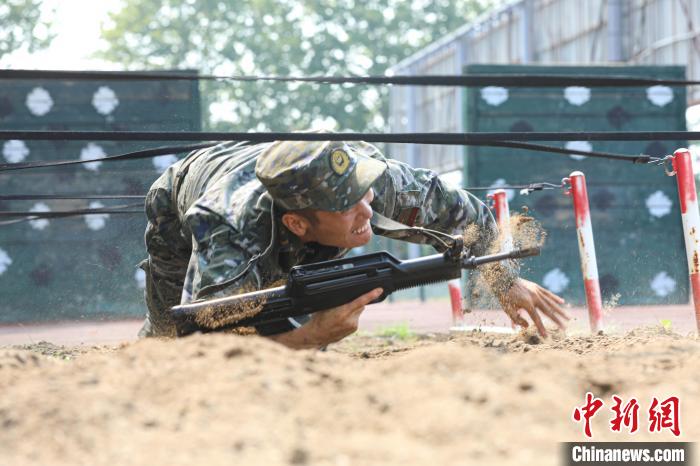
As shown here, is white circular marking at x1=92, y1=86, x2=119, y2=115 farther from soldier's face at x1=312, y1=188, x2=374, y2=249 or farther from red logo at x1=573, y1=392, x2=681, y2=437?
red logo at x1=573, y1=392, x2=681, y2=437

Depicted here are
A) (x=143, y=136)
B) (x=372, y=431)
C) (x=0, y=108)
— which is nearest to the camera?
(x=372, y=431)

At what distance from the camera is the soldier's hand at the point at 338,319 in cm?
384

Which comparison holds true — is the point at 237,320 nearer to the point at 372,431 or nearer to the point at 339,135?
the point at 339,135

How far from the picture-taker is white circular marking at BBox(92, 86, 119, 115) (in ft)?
37.3

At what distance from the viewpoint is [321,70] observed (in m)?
30.6

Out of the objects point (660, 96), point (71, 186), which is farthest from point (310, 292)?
point (660, 96)

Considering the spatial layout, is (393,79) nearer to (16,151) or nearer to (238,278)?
(238,278)

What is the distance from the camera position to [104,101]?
1142 cm

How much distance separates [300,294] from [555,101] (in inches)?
346

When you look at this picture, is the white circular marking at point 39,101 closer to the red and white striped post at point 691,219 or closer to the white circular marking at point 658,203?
the white circular marking at point 658,203

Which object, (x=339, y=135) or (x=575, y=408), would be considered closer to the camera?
(x=575, y=408)

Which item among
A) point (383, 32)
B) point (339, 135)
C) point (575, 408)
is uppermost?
point (383, 32)

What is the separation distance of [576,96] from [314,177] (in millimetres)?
8642

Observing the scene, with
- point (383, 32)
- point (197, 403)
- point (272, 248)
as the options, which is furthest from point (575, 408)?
point (383, 32)
